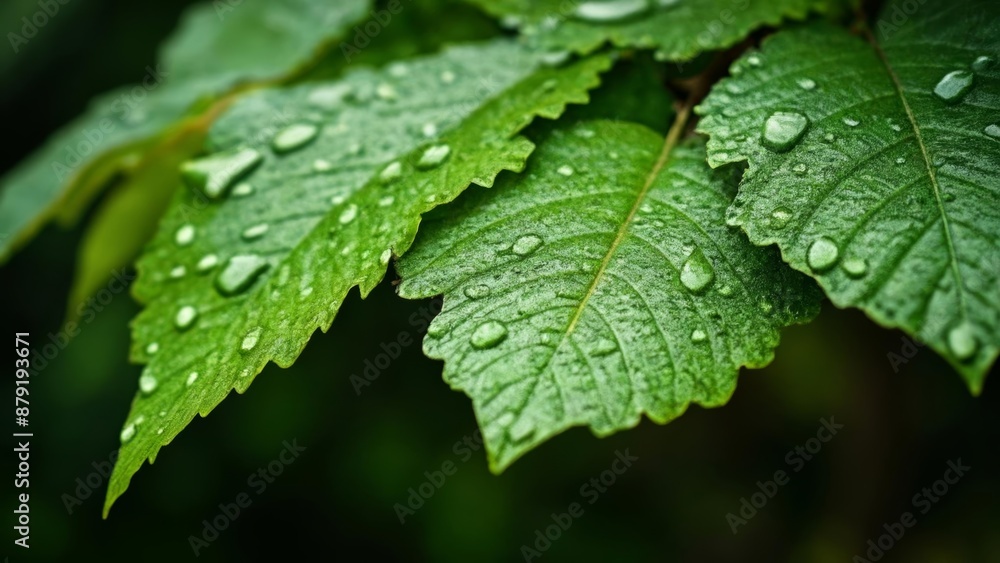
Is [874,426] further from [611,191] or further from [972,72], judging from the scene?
[611,191]

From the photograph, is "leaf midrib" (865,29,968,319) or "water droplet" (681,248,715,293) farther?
"water droplet" (681,248,715,293)

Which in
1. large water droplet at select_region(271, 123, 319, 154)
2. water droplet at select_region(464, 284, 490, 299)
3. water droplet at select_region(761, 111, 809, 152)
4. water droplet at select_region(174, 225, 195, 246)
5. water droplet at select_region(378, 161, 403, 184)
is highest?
large water droplet at select_region(271, 123, 319, 154)

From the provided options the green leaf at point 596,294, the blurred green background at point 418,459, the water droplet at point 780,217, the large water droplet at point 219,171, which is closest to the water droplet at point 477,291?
the green leaf at point 596,294

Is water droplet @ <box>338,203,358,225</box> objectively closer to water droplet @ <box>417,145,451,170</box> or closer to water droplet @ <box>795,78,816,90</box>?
water droplet @ <box>417,145,451,170</box>

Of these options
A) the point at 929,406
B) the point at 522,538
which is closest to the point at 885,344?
the point at 929,406

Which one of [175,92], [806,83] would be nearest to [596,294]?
[806,83]

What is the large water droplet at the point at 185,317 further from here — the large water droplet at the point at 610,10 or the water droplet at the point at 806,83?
the water droplet at the point at 806,83

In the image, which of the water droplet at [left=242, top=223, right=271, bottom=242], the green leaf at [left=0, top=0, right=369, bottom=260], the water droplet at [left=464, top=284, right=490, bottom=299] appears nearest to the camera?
the water droplet at [left=464, top=284, right=490, bottom=299]

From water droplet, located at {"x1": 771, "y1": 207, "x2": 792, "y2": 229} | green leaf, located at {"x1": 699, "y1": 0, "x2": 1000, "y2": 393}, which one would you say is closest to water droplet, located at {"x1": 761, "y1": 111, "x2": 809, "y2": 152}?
green leaf, located at {"x1": 699, "y1": 0, "x2": 1000, "y2": 393}
